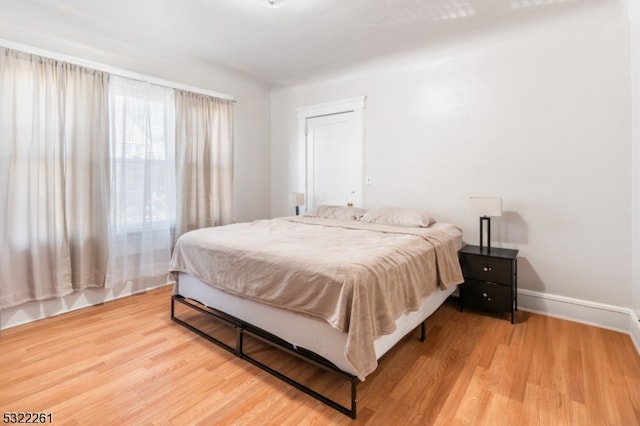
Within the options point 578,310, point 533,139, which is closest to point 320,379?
point 578,310

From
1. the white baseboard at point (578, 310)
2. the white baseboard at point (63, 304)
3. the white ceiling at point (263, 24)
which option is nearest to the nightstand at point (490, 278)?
the white baseboard at point (578, 310)

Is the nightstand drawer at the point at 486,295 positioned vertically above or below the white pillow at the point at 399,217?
below

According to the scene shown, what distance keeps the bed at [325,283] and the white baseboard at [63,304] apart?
96cm

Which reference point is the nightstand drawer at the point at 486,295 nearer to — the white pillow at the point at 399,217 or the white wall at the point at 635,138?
the white pillow at the point at 399,217

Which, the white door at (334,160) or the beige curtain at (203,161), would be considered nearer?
the beige curtain at (203,161)

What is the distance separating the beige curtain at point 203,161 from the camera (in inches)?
145

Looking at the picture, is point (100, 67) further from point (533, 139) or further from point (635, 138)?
point (635, 138)

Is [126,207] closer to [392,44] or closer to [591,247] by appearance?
[392,44]

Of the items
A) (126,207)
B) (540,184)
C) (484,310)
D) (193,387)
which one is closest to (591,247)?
(540,184)

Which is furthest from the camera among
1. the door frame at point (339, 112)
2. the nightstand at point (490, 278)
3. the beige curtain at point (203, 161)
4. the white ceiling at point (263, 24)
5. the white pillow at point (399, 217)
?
the door frame at point (339, 112)

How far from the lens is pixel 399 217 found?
3295 mm

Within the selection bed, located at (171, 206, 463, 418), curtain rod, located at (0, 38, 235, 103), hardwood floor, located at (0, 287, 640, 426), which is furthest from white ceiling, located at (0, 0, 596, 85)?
hardwood floor, located at (0, 287, 640, 426)

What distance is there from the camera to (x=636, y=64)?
2373 millimetres

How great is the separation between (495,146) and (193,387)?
3.29 metres
